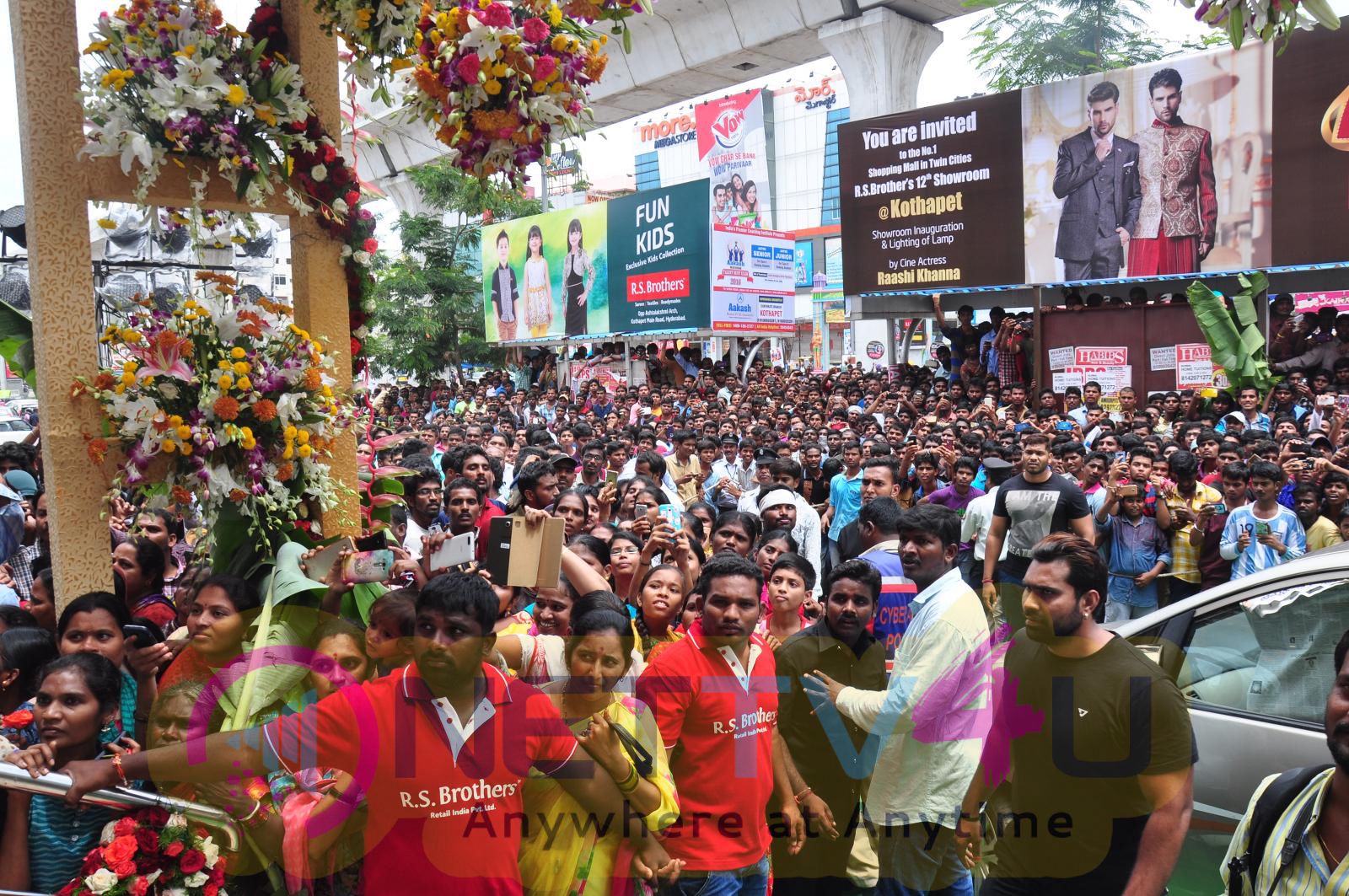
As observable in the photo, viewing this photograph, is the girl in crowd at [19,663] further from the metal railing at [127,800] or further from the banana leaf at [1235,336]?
the banana leaf at [1235,336]

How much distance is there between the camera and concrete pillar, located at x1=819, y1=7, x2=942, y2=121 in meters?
19.3

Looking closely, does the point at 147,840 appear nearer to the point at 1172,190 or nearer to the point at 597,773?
the point at 597,773

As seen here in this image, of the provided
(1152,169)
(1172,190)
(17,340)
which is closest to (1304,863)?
(17,340)

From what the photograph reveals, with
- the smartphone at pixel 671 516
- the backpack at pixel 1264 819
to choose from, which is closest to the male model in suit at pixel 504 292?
the smartphone at pixel 671 516

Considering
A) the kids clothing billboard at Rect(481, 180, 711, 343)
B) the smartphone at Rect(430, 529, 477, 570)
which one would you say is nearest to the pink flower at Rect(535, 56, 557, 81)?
the smartphone at Rect(430, 529, 477, 570)

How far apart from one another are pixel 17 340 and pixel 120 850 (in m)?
2.05

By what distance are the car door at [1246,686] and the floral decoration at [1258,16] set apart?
1991 mm

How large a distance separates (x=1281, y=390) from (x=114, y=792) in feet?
40.2

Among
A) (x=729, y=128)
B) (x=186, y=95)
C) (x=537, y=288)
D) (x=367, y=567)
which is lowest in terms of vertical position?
(x=367, y=567)

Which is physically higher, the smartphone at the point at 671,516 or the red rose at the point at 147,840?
the smartphone at the point at 671,516

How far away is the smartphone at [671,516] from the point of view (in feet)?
16.7

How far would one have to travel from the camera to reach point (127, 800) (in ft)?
8.24

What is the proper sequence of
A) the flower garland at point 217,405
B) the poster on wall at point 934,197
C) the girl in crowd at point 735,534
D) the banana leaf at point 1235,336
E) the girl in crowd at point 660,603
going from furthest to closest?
the poster on wall at point 934,197, the banana leaf at point 1235,336, the girl in crowd at point 735,534, the girl in crowd at point 660,603, the flower garland at point 217,405

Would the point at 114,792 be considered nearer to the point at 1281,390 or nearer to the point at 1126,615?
the point at 1126,615
